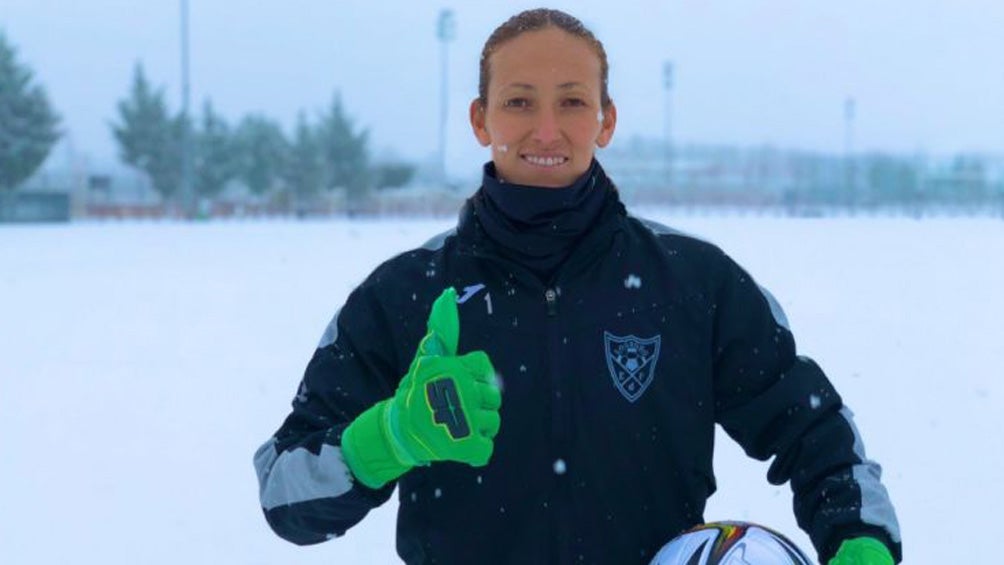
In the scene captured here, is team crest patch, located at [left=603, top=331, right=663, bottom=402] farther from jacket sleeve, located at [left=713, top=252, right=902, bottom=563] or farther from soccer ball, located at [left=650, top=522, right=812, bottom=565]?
soccer ball, located at [left=650, top=522, right=812, bottom=565]

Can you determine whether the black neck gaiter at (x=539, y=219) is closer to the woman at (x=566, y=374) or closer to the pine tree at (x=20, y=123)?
the woman at (x=566, y=374)

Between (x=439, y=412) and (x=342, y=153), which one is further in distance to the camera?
(x=342, y=153)

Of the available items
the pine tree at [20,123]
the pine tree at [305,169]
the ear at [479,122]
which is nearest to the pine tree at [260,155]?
the pine tree at [305,169]

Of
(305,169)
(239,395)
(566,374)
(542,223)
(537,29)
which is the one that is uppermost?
(305,169)

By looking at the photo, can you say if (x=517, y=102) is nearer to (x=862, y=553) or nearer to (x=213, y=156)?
(x=862, y=553)

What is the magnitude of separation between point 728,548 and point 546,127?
38.0 inches

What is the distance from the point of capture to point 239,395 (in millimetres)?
7199

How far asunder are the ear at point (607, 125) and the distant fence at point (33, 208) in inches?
1290

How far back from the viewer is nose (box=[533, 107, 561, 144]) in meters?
2.29

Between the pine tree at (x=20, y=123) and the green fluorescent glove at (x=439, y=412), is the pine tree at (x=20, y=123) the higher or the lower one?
the higher one

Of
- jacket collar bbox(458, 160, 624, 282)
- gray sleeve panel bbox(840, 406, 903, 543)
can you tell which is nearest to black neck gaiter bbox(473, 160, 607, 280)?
jacket collar bbox(458, 160, 624, 282)

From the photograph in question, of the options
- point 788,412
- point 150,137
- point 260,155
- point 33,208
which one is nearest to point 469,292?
point 788,412

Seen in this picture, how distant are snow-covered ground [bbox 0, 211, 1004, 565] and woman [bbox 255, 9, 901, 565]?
7.55 feet

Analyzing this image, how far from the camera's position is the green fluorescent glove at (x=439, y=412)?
192 centimetres
